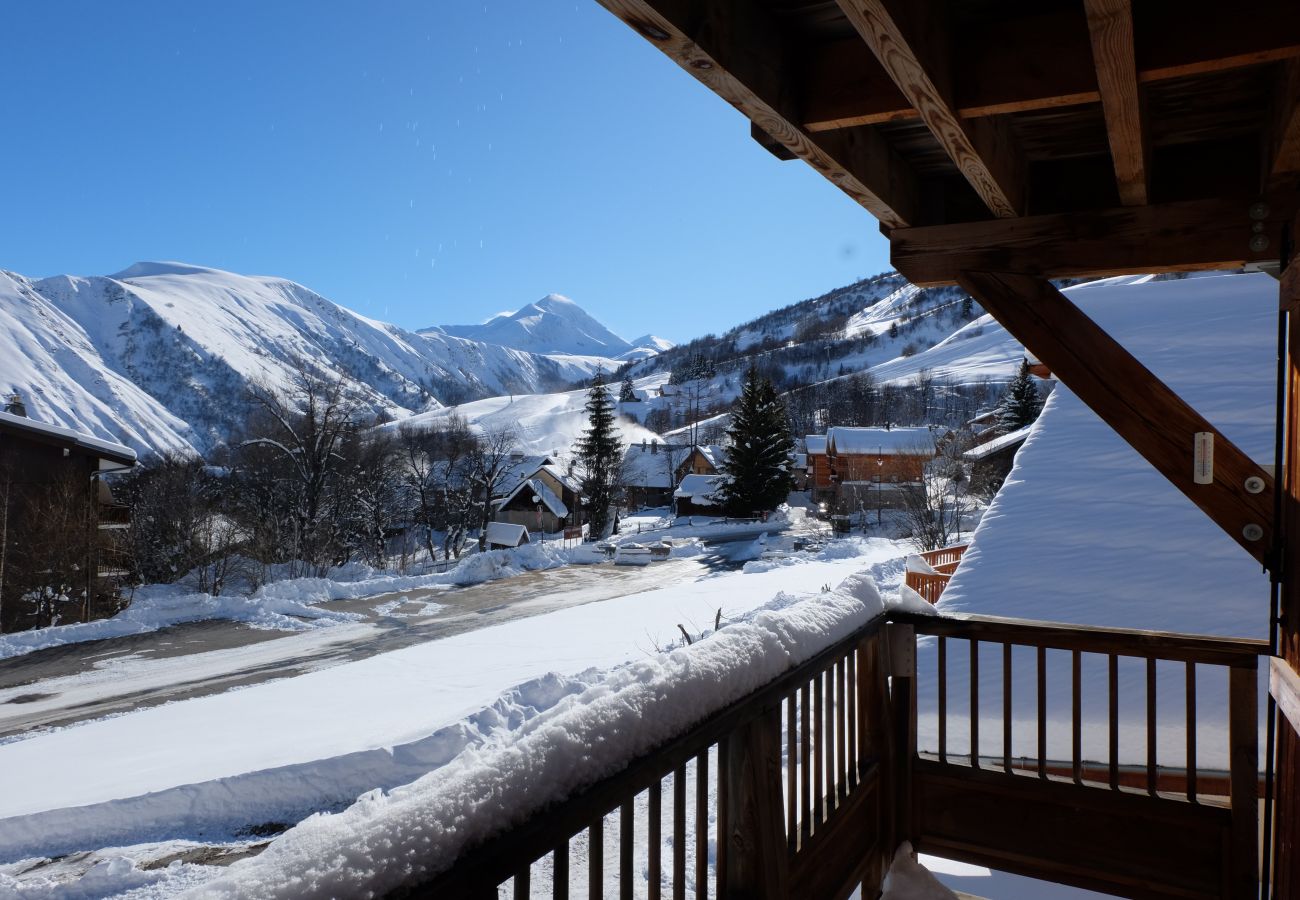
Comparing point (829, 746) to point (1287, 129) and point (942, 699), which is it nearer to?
point (942, 699)

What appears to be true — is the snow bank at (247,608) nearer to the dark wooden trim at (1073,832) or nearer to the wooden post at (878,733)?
the wooden post at (878,733)

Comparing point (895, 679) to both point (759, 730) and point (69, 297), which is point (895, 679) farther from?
point (69, 297)

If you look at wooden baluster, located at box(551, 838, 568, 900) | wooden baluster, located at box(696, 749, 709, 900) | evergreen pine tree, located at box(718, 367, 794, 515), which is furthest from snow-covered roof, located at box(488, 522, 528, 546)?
wooden baluster, located at box(551, 838, 568, 900)

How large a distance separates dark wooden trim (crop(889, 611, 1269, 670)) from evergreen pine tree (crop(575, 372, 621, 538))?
1226 inches

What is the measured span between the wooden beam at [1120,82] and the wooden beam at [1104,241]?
28 centimetres

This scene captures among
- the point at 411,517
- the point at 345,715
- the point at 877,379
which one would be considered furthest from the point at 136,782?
the point at 877,379

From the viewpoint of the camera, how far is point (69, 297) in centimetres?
18188

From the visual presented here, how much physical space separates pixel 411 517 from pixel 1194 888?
3517 cm

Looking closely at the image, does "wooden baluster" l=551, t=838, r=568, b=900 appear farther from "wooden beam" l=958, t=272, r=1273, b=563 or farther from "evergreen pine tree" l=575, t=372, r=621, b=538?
"evergreen pine tree" l=575, t=372, r=621, b=538

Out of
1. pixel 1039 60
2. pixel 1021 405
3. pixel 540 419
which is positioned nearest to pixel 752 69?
pixel 1039 60

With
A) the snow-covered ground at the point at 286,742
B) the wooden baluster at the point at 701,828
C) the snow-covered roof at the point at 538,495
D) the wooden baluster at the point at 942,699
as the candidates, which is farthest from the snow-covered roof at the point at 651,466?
the wooden baluster at the point at 701,828

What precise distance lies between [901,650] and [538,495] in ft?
121

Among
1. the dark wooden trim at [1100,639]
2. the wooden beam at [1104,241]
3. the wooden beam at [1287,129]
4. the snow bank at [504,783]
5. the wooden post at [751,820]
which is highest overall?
the wooden beam at [1287,129]

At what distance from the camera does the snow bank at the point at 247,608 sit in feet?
43.3
